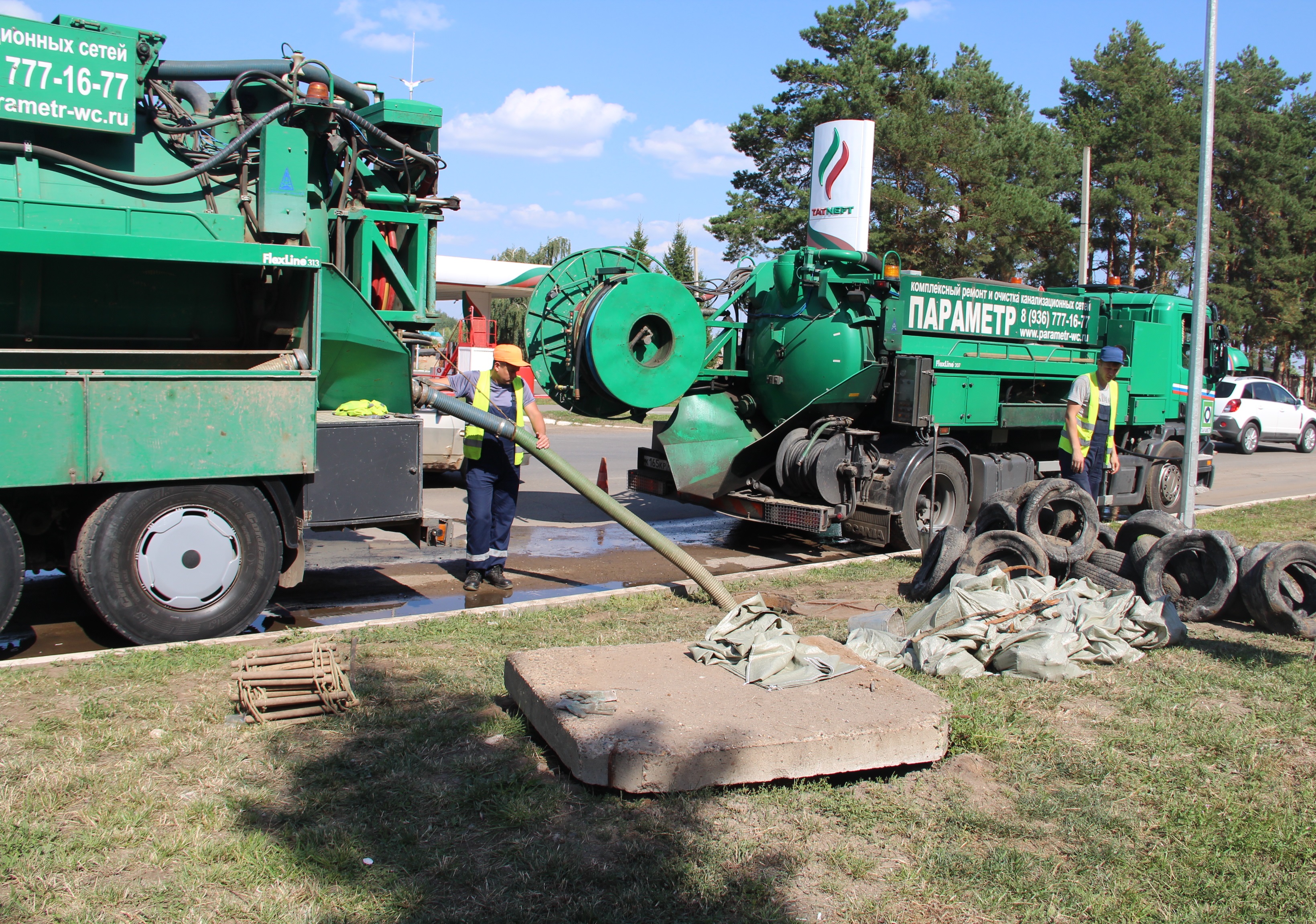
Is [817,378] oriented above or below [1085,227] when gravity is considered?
below

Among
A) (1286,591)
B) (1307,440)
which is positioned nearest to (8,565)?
(1286,591)

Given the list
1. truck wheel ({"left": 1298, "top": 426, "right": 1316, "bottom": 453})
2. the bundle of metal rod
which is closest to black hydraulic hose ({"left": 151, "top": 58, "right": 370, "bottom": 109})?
the bundle of metal rod

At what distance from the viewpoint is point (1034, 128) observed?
34812 mm

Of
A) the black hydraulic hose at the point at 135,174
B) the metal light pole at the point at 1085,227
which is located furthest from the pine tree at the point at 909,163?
the black hydraulic hose at the point at 135,174

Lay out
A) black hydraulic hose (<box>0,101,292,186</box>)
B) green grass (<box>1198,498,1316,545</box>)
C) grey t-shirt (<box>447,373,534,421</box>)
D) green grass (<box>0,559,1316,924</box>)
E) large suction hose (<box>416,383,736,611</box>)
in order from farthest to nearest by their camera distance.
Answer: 1. green grass (<box>1198,498,1316,545</box>)
2. grey t-shirt (<box>447,373,534,421</box>)
3. large suction hose (<box>416,383,736,611</box>)
4. black hydraulic hose (<box>0,101,292,186</box>)
5. green grass (<box>0,559,1316,924</box>)

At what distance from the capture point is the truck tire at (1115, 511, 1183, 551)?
23.3 ft

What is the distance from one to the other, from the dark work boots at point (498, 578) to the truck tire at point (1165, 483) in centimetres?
779

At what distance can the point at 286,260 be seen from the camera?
5.79 meters

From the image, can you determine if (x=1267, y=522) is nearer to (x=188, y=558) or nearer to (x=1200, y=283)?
(x=1200, y=283)

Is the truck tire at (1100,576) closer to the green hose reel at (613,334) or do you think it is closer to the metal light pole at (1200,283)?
the metal light pole at (1200,283)

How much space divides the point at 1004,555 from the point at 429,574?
4.28 metres

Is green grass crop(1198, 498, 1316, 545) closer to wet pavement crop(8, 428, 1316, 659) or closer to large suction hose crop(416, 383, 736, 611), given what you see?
wet pavement crop(8, 428, 1316, 659)

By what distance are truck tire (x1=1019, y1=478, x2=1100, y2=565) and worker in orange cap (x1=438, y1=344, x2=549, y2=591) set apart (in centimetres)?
354

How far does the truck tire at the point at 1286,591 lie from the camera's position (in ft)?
20.0
